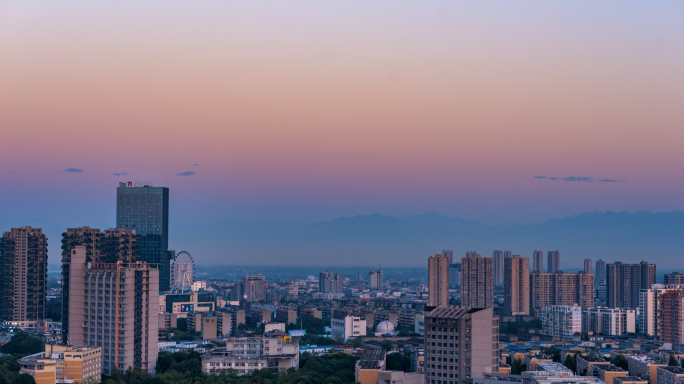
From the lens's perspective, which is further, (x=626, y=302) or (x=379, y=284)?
(x=379, y=284)

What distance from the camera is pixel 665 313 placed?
3875 cm

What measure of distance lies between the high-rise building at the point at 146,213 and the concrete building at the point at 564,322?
2932cm

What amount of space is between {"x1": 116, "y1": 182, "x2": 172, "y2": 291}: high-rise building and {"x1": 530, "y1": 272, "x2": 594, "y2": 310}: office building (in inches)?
1018

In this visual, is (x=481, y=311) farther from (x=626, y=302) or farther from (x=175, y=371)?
(x=626, y=302)

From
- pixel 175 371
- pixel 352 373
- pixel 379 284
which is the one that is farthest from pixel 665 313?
pixel 379 284

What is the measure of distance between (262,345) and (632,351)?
541 inches

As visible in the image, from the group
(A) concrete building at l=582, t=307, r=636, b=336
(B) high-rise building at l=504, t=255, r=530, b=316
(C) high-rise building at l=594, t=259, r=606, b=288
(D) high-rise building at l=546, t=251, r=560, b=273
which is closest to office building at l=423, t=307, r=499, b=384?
(A) concrete building at l=582, t=307, r=636, b=336

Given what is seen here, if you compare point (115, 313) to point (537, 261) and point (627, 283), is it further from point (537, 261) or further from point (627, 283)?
point (537, 261)

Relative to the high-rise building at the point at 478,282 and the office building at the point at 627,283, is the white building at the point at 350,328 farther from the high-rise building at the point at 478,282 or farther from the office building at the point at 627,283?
the office building at the point at 627,283

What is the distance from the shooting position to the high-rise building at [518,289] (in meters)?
60.2

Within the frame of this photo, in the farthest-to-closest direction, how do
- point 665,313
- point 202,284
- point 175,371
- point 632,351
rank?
point 202,284 → point 665,313 → point 632,351 → point 175,371

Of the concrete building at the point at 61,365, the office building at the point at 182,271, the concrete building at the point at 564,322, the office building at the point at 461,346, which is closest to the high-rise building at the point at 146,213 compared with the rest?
the office building at the point at 182,271

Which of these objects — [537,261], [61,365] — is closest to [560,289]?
[537,261]

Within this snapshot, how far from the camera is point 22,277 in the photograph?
42.0 meters
